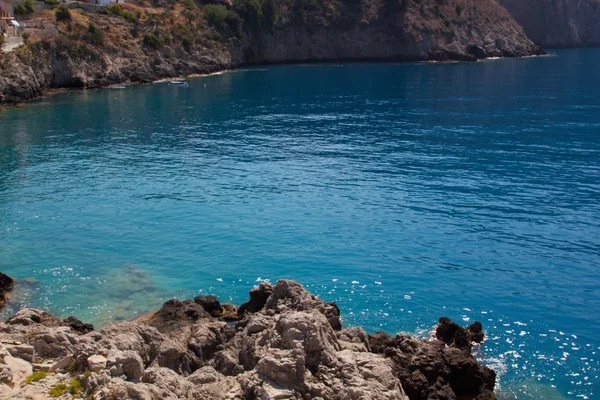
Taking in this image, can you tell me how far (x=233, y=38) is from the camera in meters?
156

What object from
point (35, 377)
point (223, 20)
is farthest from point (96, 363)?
point (223, 20)

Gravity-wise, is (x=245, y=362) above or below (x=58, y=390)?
below

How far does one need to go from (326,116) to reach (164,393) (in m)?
72.8

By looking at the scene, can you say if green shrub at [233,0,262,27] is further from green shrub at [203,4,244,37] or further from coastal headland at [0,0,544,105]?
green shrub at [203,4,244,37]

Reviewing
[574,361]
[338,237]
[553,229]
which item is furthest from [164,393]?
[553,229]

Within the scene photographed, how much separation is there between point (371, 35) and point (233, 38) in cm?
4251

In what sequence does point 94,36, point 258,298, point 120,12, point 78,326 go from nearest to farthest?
point 78,326 < point 258,298 < point 94,36 < point 120,12

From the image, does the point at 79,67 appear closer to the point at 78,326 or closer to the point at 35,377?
the point at 78,326

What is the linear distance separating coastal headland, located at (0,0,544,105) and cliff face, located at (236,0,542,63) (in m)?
0.29

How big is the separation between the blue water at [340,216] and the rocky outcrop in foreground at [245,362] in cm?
467

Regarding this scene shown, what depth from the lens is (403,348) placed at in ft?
83.9

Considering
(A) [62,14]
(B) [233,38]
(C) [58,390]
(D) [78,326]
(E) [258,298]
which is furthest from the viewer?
(B) [233,38]

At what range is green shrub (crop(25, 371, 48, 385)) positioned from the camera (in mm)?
18511

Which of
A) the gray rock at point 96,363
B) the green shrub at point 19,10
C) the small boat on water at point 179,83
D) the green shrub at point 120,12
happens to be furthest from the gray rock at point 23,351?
the green shrub at point 120,12
